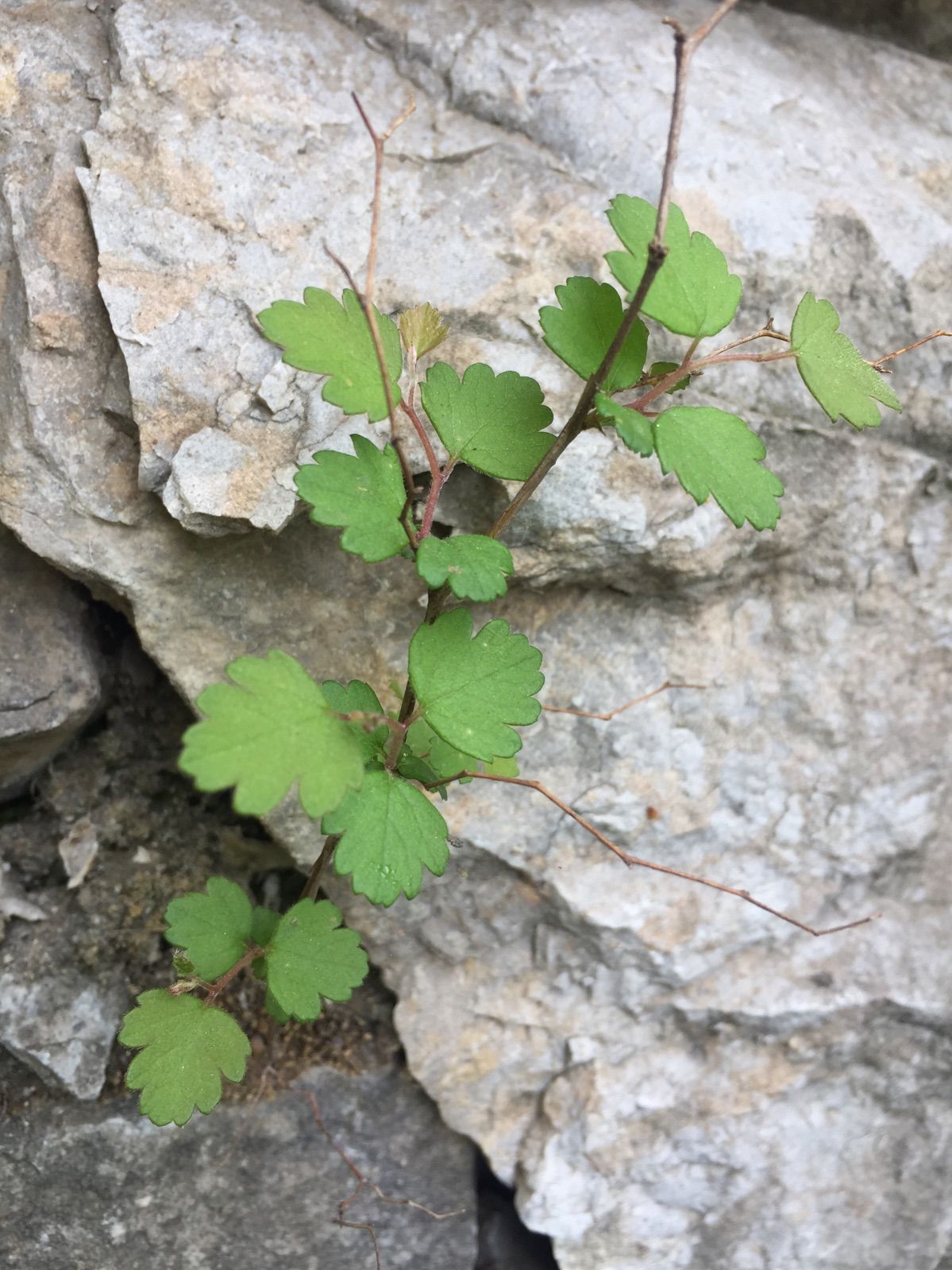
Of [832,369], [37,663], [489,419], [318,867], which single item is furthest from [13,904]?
[832,369]

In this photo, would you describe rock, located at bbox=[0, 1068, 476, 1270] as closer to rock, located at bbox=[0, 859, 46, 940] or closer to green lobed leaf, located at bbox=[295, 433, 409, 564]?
rock, located at bbox=[0, 859, 46, 940]

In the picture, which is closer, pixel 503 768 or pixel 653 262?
pixel 653 262

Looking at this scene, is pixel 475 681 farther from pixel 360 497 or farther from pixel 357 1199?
pixel 357 1199

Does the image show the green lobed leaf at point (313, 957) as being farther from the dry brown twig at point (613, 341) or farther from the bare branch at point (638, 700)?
the bare branch at point (638, 700)

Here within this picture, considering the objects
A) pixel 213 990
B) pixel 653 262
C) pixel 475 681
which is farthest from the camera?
pixel 213 990

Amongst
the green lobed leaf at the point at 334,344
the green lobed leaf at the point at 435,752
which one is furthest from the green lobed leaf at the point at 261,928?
the green lobed leaf at the point at 334,344

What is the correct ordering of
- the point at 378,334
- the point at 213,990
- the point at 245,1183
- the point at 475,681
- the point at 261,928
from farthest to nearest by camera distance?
1. the point at 245,1183
2. the point at 261,928
3. the point at 213,990
4. the point at 475,681
5. the point at 378,334

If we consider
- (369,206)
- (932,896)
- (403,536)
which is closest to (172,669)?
(403,536)
